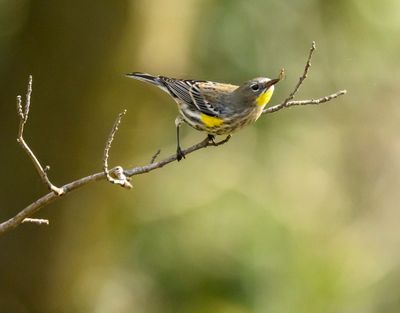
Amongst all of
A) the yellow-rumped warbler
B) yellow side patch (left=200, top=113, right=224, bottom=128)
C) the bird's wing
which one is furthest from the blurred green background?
yellow side patch (left=200, top=113, right=224, bottom=128)

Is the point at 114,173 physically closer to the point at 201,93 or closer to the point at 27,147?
the point at 27,147

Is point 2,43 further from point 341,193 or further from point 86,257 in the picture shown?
point 341,193

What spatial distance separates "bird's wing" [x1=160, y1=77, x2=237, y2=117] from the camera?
14.0ft

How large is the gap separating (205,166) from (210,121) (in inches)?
169

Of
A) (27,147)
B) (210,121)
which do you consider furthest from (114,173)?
(210,121)

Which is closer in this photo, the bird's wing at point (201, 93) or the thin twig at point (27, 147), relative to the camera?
the thin twig at point (27, 147)

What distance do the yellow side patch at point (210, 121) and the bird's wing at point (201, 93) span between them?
0.02 metres

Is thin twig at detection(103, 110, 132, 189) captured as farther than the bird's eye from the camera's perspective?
No

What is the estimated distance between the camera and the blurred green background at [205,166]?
6336mm

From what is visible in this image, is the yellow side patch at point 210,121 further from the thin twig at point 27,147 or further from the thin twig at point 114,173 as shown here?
the thin twig at point 27,147

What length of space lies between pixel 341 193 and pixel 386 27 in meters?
1.88

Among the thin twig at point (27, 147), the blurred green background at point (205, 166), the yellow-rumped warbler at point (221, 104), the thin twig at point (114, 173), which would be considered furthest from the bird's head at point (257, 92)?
the blurred green background at point (205, 166)

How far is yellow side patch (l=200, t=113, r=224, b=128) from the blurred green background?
86.8 inches

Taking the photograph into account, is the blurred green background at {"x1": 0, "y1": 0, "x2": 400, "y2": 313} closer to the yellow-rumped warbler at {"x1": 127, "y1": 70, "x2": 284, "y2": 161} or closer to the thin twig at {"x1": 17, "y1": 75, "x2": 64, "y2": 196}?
the yellow-rumped warbler at {"x1": 127, "y1": 70, "x2": 284, "y2": 161}
